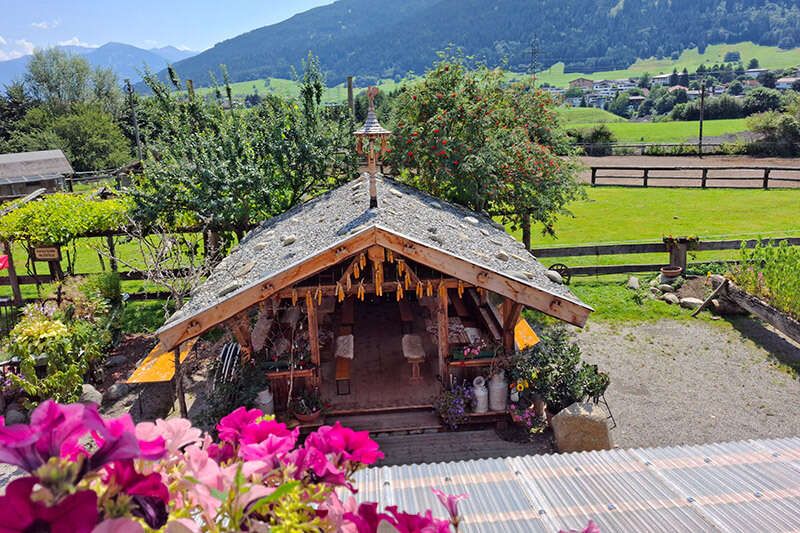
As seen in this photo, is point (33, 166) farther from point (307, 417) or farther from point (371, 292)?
point (307, 417)

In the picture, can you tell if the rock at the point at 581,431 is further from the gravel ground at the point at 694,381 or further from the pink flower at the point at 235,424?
the pink flower at the point at 235,424

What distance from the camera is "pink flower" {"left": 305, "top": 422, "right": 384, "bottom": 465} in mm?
1866

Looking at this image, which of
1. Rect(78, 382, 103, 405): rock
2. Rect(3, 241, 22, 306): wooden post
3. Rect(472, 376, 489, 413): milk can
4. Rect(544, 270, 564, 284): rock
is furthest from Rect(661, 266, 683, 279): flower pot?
Rect(3, 241, 22, 306): wooden post

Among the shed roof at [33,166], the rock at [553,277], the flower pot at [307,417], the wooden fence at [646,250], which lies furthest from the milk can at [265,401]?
the shed roof at [33,166]

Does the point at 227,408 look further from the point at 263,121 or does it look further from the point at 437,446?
the point at 263,121

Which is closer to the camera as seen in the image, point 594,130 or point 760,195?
point 760,195

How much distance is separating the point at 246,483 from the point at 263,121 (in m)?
16.0

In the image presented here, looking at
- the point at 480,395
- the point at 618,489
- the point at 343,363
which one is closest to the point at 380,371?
the point at 343,363

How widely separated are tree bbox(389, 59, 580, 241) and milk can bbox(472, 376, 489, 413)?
629cm

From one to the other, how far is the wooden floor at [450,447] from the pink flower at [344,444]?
7.48 m

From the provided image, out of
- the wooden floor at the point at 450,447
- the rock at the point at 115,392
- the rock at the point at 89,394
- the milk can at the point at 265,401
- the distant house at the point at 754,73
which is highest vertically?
the distant house at the point at 754,73

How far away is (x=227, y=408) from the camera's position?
9.09 m

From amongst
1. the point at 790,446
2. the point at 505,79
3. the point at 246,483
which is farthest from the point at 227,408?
the point at 505,79

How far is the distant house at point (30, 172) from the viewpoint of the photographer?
41.2m
